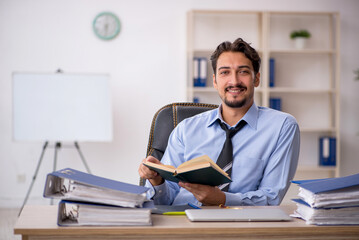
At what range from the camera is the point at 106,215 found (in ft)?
3.98

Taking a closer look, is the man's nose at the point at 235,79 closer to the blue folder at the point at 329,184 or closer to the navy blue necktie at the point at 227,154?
the navy blue necktie at the point at 227,154

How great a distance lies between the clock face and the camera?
457 centimetres

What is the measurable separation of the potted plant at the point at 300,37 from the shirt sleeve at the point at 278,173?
295cm

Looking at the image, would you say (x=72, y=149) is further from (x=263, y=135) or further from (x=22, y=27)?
(x=263, y=135)

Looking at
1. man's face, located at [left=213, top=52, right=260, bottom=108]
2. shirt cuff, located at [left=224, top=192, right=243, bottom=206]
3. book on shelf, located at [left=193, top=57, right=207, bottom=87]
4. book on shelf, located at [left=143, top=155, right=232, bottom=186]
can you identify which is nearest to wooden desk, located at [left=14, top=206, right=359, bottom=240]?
book on shelf, located at [left=143, top=155, right=232, bottom=186]

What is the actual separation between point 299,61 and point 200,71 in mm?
1128

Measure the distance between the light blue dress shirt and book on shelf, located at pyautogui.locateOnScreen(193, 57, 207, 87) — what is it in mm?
2416

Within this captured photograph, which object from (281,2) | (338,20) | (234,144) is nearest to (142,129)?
(281,2)

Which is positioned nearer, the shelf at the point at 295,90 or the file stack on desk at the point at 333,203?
the file stack on desk at the point at 333,203

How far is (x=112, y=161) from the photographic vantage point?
4.64 metres

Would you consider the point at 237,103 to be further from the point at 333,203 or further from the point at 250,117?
the point at 333,203

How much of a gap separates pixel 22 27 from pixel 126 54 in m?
1.05

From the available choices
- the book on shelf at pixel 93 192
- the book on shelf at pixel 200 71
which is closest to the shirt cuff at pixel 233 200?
the book on shelf at pixel 93 192

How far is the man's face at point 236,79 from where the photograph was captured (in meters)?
2.00
